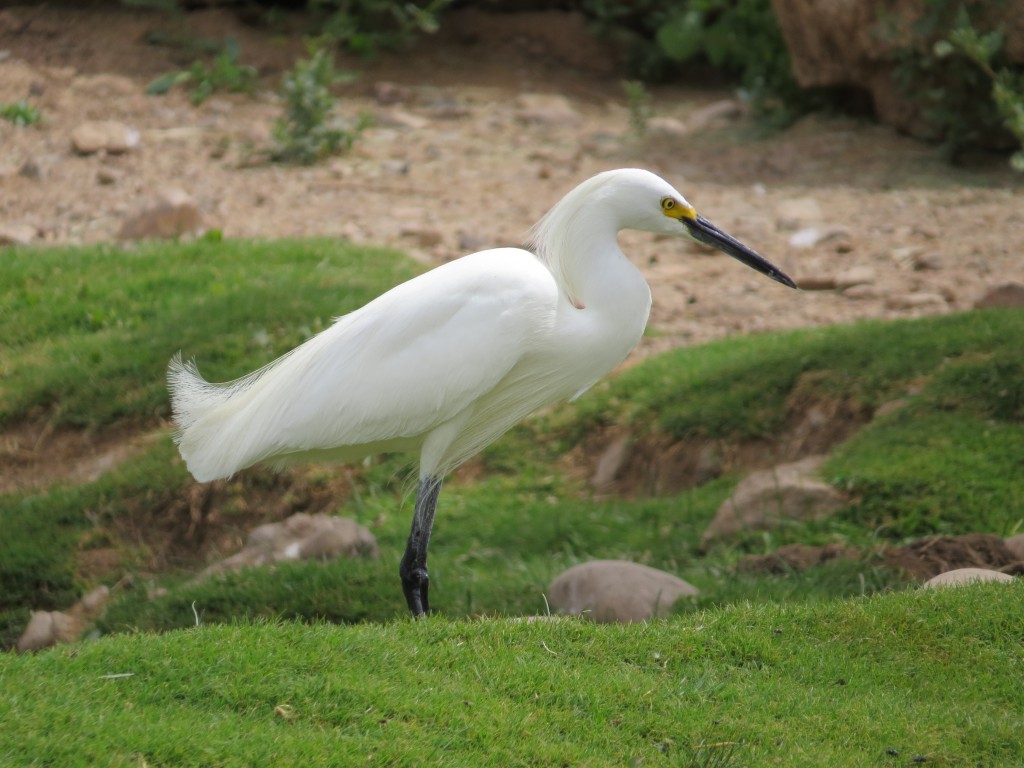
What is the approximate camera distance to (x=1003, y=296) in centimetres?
762

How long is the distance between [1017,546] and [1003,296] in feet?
9.67

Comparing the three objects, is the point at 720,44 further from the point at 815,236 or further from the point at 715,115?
the point at 815,236

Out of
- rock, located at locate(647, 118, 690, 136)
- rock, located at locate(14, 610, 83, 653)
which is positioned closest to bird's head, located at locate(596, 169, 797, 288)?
rock, located at locate(14, 610, 83, 653)

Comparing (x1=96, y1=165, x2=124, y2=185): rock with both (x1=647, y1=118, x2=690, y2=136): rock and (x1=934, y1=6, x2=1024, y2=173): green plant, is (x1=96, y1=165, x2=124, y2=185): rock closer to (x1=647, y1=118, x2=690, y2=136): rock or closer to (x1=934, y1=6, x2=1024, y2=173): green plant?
(x1=647, y1=118, x2=690, y2=136): rock

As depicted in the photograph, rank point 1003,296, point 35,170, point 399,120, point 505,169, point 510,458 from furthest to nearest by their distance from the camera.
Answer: point 399,120 → point 505,169 → point 35,170 → point 1003,296 → point 510,458

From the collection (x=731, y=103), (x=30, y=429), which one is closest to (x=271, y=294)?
(x=30, y=429)

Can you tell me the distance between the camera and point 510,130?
1273 centimetres

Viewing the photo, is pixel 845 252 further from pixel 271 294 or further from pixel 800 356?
pixel 271 294

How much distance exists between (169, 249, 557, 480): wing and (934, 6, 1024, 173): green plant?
547 cm

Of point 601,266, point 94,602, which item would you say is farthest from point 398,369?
point 94,602

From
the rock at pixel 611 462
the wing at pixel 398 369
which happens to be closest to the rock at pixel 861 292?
the rock at pixel 611 462

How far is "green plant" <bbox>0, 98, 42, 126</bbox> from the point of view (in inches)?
453

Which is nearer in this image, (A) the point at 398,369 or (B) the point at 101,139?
(A) the point at 398,369

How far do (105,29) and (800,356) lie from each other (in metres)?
9.65
